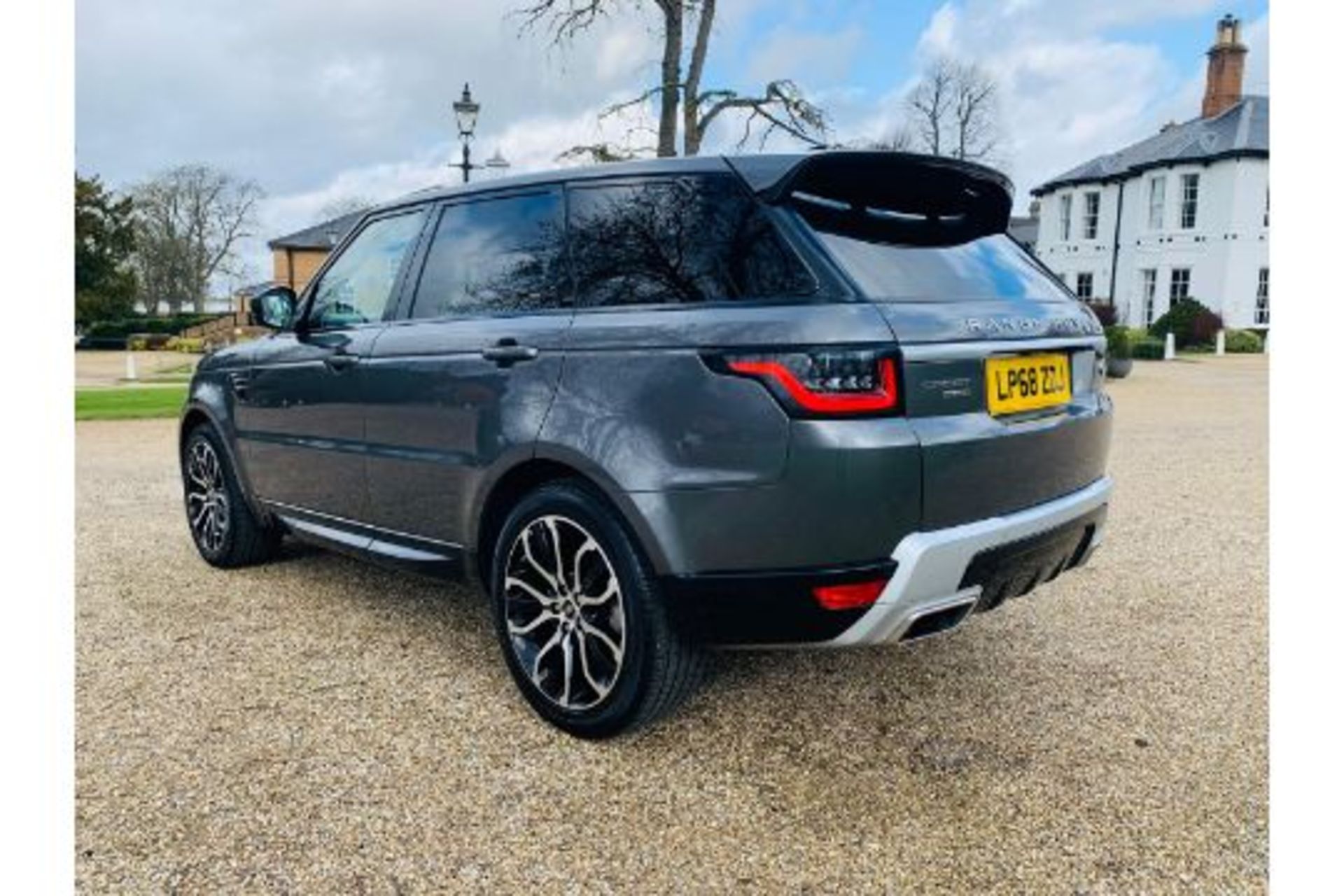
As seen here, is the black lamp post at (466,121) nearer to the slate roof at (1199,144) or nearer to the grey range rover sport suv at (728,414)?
the grey range rover sport suv at (728,414)

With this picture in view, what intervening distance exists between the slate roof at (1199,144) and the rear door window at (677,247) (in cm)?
3377

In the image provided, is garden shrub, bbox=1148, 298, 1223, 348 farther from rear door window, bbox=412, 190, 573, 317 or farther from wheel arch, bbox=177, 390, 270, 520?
rear door window, bbox=412, 190, 573, 317

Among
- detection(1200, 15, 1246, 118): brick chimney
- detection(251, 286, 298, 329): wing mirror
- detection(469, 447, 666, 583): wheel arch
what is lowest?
detection(469, 447, 666, 583): wheel arch

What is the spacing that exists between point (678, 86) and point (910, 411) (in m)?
15.2

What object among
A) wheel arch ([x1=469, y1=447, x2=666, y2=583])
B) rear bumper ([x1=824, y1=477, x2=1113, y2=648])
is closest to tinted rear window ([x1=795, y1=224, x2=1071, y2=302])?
rear bumper ([x1=824, y1=477, x2=1113, y2=648])

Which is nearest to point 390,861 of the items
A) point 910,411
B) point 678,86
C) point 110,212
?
point 910,411

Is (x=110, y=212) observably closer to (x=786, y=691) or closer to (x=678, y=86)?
(x=678, y=86)

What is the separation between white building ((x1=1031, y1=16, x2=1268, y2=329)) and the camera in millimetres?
30672

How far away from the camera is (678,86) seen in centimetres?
1628

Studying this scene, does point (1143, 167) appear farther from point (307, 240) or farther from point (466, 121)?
point (307, 240)

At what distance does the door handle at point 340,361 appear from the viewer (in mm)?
3744

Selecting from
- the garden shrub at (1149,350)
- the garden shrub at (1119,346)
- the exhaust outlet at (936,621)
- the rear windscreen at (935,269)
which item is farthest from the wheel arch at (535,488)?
the garden shrub at (1149,350)

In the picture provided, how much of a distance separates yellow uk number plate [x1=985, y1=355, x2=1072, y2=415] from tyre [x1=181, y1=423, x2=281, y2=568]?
11.4ft

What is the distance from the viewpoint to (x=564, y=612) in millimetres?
2965
